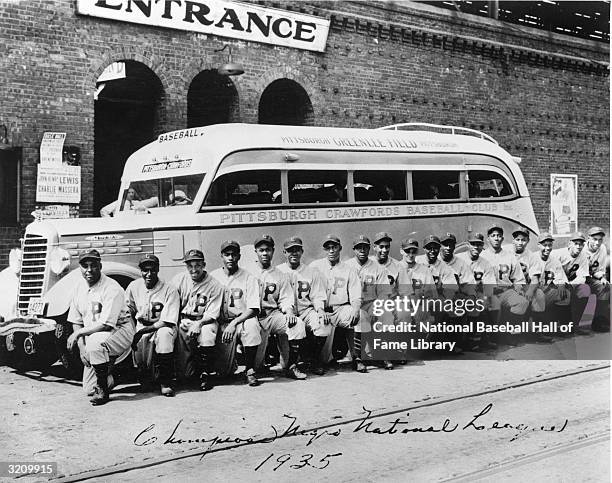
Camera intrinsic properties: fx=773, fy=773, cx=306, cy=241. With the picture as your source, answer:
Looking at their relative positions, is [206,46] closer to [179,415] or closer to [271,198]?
[271,198]

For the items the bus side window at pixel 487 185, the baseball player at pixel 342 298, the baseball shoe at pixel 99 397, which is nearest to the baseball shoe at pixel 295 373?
the baseball player at pixel 342 298

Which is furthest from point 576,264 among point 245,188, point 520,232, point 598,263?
point 245,188

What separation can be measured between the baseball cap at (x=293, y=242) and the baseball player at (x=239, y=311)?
20.3 inches

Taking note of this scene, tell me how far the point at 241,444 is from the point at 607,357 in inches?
134

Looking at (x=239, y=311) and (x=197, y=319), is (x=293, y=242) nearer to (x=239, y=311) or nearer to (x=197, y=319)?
Answer: (x=239, y=311)

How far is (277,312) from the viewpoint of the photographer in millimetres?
6207

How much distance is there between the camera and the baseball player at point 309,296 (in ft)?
20.6

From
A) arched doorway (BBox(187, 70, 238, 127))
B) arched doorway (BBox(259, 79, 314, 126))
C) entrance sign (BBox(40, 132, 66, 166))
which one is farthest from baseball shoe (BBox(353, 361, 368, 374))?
arched doorway (BBox(259, 79, 314, 126))

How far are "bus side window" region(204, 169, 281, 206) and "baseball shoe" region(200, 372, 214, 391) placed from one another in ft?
4.68

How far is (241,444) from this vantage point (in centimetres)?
482

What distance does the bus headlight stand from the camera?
5.99 m

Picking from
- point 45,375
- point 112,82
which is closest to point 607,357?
point 45,375

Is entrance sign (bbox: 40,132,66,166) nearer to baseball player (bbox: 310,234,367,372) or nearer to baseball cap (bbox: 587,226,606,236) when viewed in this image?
baseball player (bbox: 310,234,367,372)
